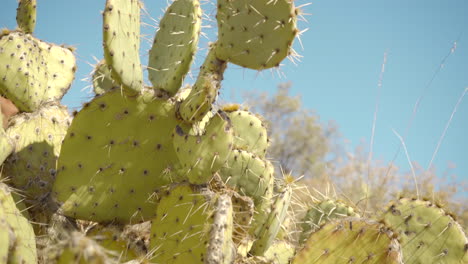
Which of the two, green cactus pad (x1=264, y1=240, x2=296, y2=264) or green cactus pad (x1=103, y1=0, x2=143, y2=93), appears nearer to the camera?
green cactus pad (x1=103, y1=0, x2=143, y2=93)

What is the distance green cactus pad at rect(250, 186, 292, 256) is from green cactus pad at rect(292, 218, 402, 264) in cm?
22

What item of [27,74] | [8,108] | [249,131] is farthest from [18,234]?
[8,108]

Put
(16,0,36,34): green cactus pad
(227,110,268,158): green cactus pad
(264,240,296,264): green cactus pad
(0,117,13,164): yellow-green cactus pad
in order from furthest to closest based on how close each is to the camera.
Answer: (16,0,36,34): green cactus pad
(264,240,296,264): green cactus pad
(227,110,268,158): green cactus pad
(0,117,13,164): yellow-green cactus pad

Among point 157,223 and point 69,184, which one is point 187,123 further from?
point 69,184

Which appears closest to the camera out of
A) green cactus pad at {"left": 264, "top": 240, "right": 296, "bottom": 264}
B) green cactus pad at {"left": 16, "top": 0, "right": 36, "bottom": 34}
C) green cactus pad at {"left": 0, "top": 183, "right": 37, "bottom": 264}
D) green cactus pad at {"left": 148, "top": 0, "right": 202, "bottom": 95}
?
green cactus pad at {"left": 0, "top": 183, "right": 37, "bottom": 264}

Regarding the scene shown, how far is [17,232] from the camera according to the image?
1929 mm

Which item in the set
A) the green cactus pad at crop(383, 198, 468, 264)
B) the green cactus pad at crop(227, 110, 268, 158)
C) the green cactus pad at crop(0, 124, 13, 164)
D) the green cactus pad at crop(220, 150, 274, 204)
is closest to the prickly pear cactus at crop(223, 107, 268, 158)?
the green cactus pad at crop(227, 110, 268, 158)

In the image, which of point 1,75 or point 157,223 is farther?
point 1,75

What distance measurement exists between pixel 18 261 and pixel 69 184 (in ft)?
1.81

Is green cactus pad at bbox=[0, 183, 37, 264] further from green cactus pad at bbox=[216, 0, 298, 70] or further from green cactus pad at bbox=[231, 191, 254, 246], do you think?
green cactus pad at bbox=[216, 0, 298, 70]

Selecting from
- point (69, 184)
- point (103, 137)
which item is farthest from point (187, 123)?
point (69, 184)

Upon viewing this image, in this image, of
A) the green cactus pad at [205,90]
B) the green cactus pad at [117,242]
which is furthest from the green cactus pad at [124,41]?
the green cactus pad at [117,242]

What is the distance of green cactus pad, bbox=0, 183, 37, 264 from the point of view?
1823 millimetres

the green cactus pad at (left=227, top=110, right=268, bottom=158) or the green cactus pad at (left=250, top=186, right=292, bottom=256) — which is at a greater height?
the green cactus pad at (left=227, top=110, right=268, bottom=158)
